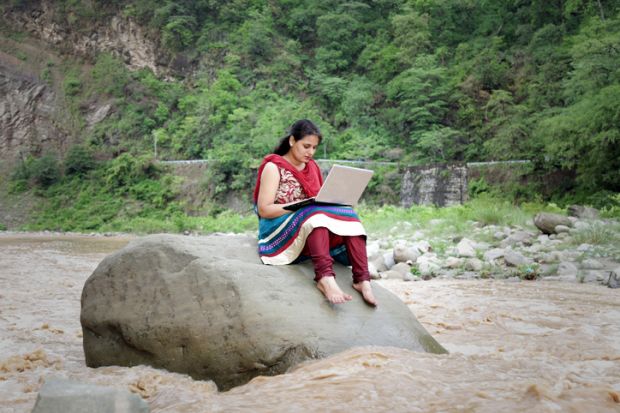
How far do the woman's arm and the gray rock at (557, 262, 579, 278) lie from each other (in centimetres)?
440

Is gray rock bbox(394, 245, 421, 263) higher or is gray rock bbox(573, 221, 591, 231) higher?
gray rock bbox(573, 221, 591, 231)

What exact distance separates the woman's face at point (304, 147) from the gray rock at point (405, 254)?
4.54m

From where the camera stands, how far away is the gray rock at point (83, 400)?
1812 mm

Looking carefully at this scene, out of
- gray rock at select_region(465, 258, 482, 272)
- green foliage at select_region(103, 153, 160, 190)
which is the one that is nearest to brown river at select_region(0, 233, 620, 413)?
gray rock at select_region(465, 258, 482, 272)

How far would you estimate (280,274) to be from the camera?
310 centimetres

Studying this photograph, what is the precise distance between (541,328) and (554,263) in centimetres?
322

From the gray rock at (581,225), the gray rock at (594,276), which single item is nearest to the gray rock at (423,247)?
the gray rock at (581,225)

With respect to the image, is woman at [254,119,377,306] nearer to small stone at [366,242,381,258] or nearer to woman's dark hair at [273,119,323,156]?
woman's dark hair at [273,119,323,156]

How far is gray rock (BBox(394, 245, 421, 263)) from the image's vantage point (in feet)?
25.1

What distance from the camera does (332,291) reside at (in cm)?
294

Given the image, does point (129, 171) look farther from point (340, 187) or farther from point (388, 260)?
point (340, 187)

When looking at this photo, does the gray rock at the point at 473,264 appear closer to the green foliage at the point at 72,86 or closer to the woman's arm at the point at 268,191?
the woman's arm at the point at 268,191

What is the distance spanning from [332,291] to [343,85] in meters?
26.2

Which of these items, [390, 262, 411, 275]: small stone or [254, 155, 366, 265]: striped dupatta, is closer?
[254, 155, 366, 265]: striped dupatta
